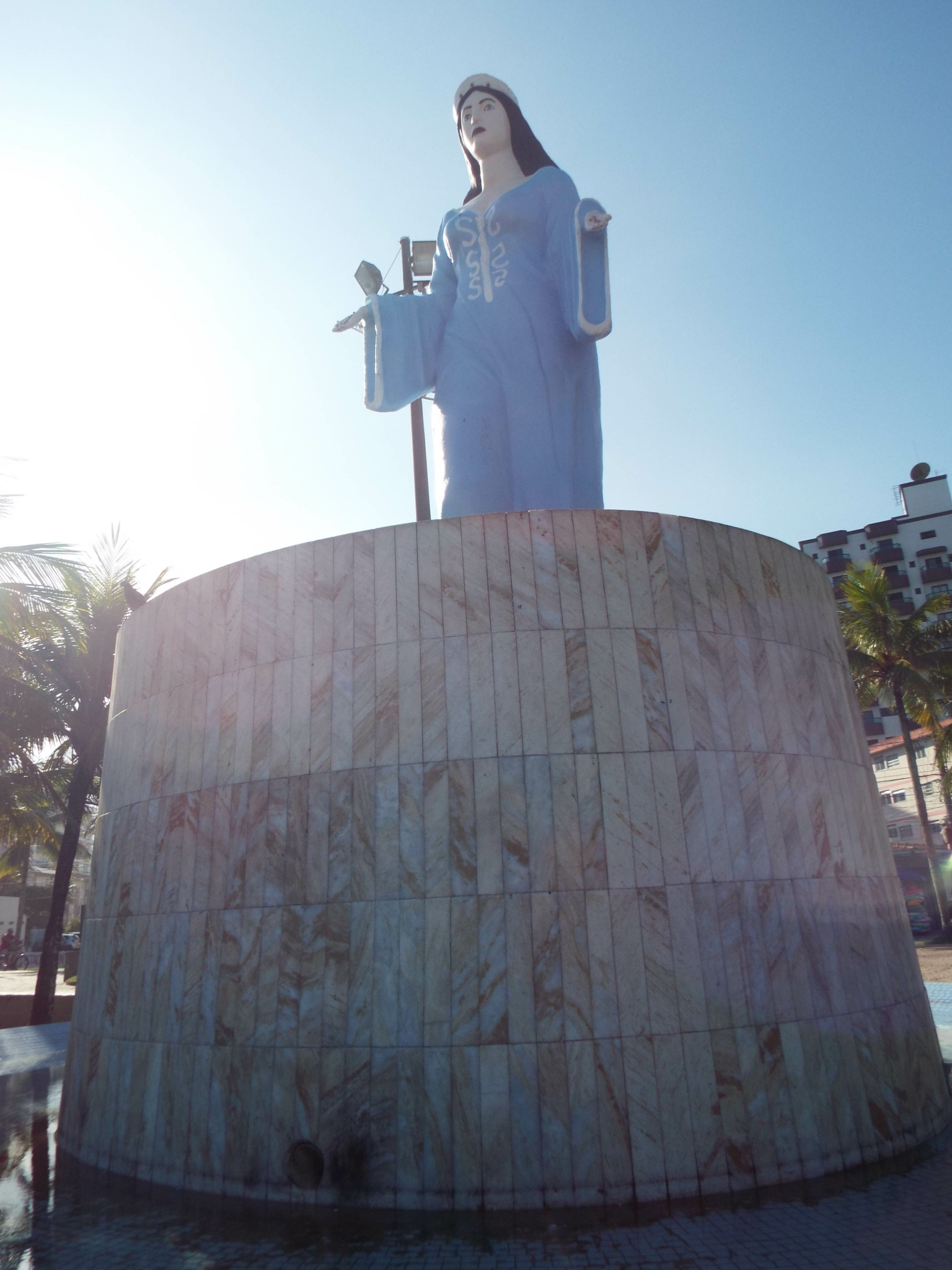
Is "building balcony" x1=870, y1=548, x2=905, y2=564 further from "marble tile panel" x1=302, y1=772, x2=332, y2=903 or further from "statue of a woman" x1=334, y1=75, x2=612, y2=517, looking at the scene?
"marble tile panel" x1=302, y1=772, x2=332, y2=903

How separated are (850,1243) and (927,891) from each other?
2519cm

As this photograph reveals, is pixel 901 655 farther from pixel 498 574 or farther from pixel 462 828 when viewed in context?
pixel 462 828

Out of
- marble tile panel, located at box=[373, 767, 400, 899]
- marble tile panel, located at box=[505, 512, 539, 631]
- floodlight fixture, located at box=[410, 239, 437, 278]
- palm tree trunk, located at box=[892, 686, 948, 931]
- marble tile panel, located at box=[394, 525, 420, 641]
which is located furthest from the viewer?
palm tree trunk, located at box=[892, 686, 948, 931]

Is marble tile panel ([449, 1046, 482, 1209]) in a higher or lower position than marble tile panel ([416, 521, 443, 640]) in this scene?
lower

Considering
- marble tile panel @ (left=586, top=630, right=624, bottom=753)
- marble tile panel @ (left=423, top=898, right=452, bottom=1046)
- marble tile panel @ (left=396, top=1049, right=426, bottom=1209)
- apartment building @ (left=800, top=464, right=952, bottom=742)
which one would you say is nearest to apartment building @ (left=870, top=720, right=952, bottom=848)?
apartment building @ (left=800, top=464, right=952, bottom=742)

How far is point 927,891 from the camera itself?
86.3 feet

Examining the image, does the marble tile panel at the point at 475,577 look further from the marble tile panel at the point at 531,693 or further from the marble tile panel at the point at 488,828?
the marble tile panel at the point at 488,828

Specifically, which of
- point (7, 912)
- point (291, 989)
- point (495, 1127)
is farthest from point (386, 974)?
point (7, 912)

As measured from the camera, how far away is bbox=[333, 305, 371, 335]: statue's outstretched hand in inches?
365

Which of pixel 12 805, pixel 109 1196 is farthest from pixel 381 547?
pixel 12 805

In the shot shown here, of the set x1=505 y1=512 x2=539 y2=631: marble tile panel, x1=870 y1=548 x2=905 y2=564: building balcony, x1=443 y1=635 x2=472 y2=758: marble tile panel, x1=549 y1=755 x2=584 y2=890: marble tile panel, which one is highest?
x1=870 y1=548 x2=905 y2=564: building balcony

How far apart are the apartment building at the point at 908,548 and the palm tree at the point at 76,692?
43705 mm

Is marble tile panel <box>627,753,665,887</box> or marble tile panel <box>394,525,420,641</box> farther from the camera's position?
marble tile panel <box>394,525,420,641</box>

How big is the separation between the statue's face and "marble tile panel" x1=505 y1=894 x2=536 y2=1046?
26.2 ft
